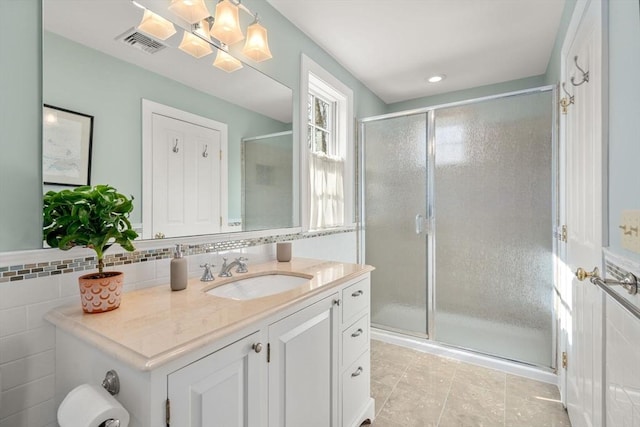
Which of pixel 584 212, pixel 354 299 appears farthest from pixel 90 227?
pixel 584 212

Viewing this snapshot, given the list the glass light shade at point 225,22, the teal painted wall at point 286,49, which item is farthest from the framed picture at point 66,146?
the teal painted wall at point 286,49

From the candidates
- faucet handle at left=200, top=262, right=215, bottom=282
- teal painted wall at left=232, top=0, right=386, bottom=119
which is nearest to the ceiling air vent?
teal painted wall at left=232, top=0, right=386, bottom=119

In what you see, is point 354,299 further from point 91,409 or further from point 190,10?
point 190,10

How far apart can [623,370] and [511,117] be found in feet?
6.17

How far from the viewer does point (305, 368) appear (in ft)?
3.87

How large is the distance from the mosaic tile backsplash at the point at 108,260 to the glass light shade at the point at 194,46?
35.9 inches

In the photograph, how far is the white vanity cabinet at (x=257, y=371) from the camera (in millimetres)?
708

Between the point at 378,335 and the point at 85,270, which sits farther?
the point at 378,335

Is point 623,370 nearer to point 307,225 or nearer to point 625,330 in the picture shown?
point 625,330

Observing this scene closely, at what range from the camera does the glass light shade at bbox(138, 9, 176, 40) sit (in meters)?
1.23

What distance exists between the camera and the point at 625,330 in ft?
2.87

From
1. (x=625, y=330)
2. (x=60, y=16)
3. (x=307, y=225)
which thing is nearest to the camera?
(x=625, y=330)

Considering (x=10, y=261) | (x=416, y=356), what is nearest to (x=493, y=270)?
(x=416, y=356)

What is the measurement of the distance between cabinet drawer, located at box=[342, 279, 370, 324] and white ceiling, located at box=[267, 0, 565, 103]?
5.54ft
